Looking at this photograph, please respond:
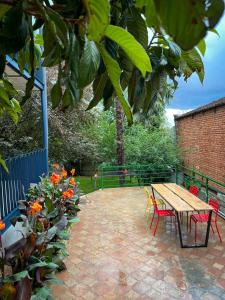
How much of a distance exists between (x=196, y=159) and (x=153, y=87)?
819 centimetres

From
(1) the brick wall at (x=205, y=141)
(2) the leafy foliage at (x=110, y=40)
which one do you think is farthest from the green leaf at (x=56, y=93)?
(1) the brick wall at (x=205, y=141)

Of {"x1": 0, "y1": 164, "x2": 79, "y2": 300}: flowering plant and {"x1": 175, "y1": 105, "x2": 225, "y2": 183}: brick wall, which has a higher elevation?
{"x1": 175, "y1": 105, "x2": 225, "y2": 183}: brick wall

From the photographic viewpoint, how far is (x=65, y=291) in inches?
124

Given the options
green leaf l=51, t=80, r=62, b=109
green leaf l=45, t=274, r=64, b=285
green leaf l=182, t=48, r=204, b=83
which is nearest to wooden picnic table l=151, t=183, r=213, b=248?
green leaf l=45, t=274, r=64, b=285

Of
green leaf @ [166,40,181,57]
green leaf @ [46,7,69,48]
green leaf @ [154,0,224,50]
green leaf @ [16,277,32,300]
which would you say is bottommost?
green leaf @ [16,277,32,300]

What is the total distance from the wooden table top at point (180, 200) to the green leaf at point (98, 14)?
4218mm

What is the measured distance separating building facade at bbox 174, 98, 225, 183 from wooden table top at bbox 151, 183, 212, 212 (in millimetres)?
1646

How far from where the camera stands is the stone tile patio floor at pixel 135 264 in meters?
3.13

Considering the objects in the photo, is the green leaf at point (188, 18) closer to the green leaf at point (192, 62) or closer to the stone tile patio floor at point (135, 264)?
the green leaf at point (192, 62)

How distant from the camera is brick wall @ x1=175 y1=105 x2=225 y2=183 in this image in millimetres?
6730

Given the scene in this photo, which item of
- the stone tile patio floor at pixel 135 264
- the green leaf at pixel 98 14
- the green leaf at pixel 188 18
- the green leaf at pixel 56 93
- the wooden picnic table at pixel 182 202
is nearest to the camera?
the green leaf at pixel 188 18

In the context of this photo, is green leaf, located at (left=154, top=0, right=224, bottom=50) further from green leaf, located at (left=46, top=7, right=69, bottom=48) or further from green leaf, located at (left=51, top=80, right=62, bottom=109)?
green leaf, located at (left=51, top=80, right=62, bottom=109)

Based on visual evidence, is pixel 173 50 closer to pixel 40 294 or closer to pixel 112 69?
pixel 112 69

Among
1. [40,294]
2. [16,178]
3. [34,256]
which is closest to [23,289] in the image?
[40,294]
